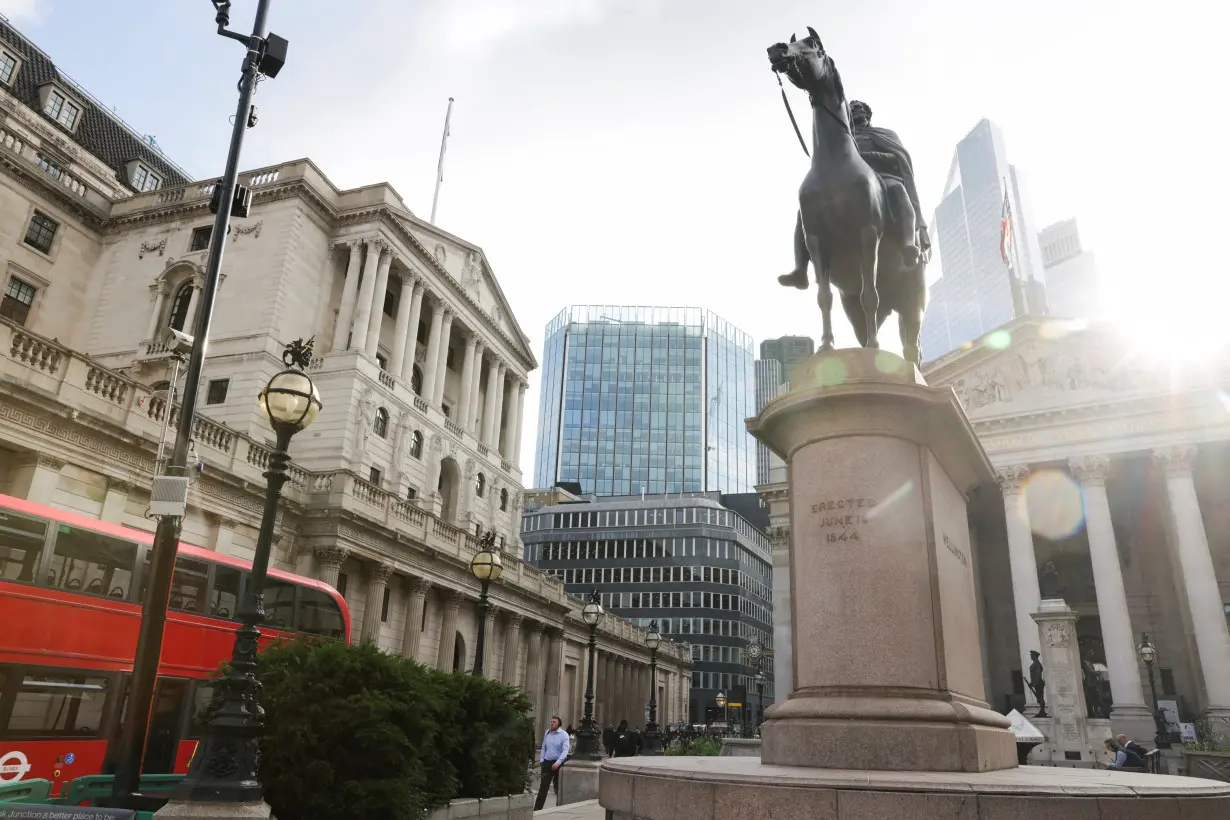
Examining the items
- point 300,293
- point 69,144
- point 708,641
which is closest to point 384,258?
point 300,293

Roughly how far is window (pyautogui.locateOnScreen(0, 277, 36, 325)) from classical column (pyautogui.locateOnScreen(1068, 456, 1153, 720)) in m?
54.4

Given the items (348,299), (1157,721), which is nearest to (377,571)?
(348,299)

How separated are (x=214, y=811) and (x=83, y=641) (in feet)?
32.6

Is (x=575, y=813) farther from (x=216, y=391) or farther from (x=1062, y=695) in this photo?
(x=216, y=391)

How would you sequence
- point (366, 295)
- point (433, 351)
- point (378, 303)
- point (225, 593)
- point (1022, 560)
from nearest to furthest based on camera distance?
point (225, 593) → point (1022, 560) → point (366, 295) → point (378, 303) → point (433, 351)

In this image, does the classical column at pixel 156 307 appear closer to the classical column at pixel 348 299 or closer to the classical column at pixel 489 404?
the classical column at pixel 348 299

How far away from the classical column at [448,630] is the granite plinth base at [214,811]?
112ft

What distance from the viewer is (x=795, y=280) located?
10023 mm

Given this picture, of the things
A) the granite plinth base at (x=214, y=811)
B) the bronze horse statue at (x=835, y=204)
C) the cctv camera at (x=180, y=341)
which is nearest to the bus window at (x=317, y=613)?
the cctv camera at (x=180, y=341)

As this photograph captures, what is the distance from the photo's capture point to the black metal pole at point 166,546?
865 cm

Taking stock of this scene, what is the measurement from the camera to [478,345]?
56.9 meters

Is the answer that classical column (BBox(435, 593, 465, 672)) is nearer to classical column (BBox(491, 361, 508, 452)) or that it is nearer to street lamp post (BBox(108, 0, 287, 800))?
classical column (BBox(491, 361, 508, 452))

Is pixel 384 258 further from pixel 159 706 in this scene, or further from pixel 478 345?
pixel 159 706

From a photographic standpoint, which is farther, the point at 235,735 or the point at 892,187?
the point at 892,187
